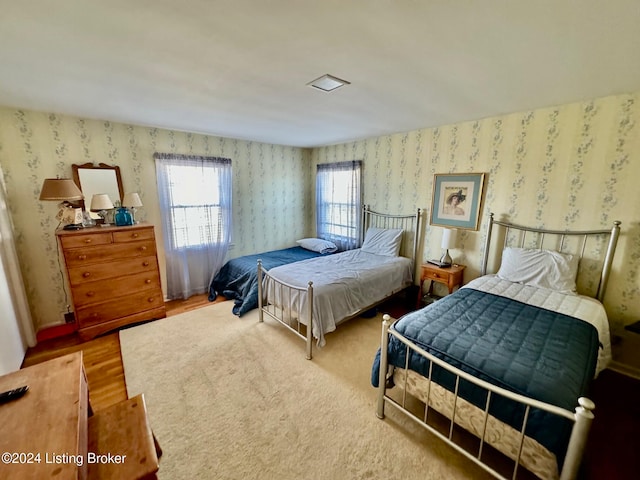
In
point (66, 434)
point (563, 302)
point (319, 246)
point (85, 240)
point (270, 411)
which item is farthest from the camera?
point (319, 246)

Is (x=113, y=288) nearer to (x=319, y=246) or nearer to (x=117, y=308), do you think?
(x=117, y=308)

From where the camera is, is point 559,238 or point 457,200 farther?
point 457,200

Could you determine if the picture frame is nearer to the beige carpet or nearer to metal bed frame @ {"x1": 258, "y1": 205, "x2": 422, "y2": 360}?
metal bed frame @ {"x1": 258, "y1": 205, "x2": 422, "y2": 360}

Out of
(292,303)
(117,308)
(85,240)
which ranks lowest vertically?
(117,308)

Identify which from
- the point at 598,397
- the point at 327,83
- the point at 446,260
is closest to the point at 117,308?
the point at 327,83

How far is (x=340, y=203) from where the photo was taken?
4.68 metres

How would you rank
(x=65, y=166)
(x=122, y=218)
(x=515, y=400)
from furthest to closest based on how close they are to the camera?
1. (x=122, y=218)
2. (x=65, y=166)
3. (x=515, y=400)

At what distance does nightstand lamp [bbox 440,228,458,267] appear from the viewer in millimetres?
3176

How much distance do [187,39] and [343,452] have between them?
2618 millimetres

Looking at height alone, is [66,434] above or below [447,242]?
below

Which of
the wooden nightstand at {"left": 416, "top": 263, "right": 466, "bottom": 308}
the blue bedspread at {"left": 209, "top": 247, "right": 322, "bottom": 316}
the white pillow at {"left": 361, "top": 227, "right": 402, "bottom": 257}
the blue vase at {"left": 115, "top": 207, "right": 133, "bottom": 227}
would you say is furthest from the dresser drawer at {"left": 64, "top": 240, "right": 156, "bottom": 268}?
the wooden nightstand at {"left": 416, "top": 263, "right": 466, "bottom": 308}

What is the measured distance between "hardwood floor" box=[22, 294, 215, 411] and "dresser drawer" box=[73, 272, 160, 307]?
17.5 inches

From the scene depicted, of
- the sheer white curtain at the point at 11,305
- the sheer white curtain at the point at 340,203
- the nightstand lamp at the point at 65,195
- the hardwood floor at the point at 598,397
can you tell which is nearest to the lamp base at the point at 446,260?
the sheer white curtain at the point at 340,203

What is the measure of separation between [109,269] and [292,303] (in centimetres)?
211
